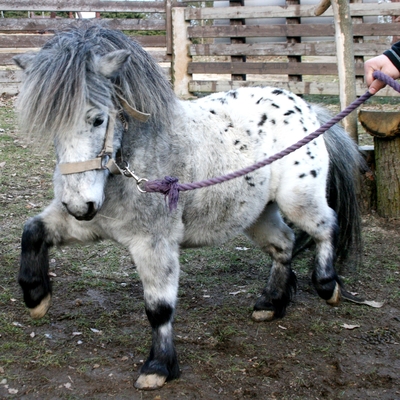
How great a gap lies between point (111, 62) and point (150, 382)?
1.68m

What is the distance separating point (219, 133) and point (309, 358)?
1506 millimetres

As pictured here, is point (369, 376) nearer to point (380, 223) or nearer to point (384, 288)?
point (384, 288)

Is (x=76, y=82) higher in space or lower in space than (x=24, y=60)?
lower

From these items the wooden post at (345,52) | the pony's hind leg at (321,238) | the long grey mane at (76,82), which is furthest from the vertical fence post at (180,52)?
the long grey mane at (76,82)

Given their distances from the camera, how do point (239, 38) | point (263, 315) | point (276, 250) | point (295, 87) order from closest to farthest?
point (263, 315)
point (276, 250)
point (295, 87)
point (239, 38)

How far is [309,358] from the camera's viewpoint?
143 inches

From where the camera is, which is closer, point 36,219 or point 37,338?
point 36,219

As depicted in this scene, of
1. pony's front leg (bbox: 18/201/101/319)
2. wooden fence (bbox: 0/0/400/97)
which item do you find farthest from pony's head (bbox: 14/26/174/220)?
wooden fence (bbox: 0/0/400/97)

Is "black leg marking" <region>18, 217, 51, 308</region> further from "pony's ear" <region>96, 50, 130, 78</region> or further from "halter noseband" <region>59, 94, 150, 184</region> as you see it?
"pony's ear" <region>96, 50, 130, 78</region>

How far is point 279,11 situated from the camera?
11.4 meters

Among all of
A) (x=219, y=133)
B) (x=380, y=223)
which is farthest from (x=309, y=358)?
(x=380, y=223)

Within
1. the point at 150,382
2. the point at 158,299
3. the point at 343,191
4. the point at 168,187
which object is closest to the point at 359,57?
the point at 343,191

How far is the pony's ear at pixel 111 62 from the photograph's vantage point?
113 inches

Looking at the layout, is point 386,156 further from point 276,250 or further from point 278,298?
point 278,298
